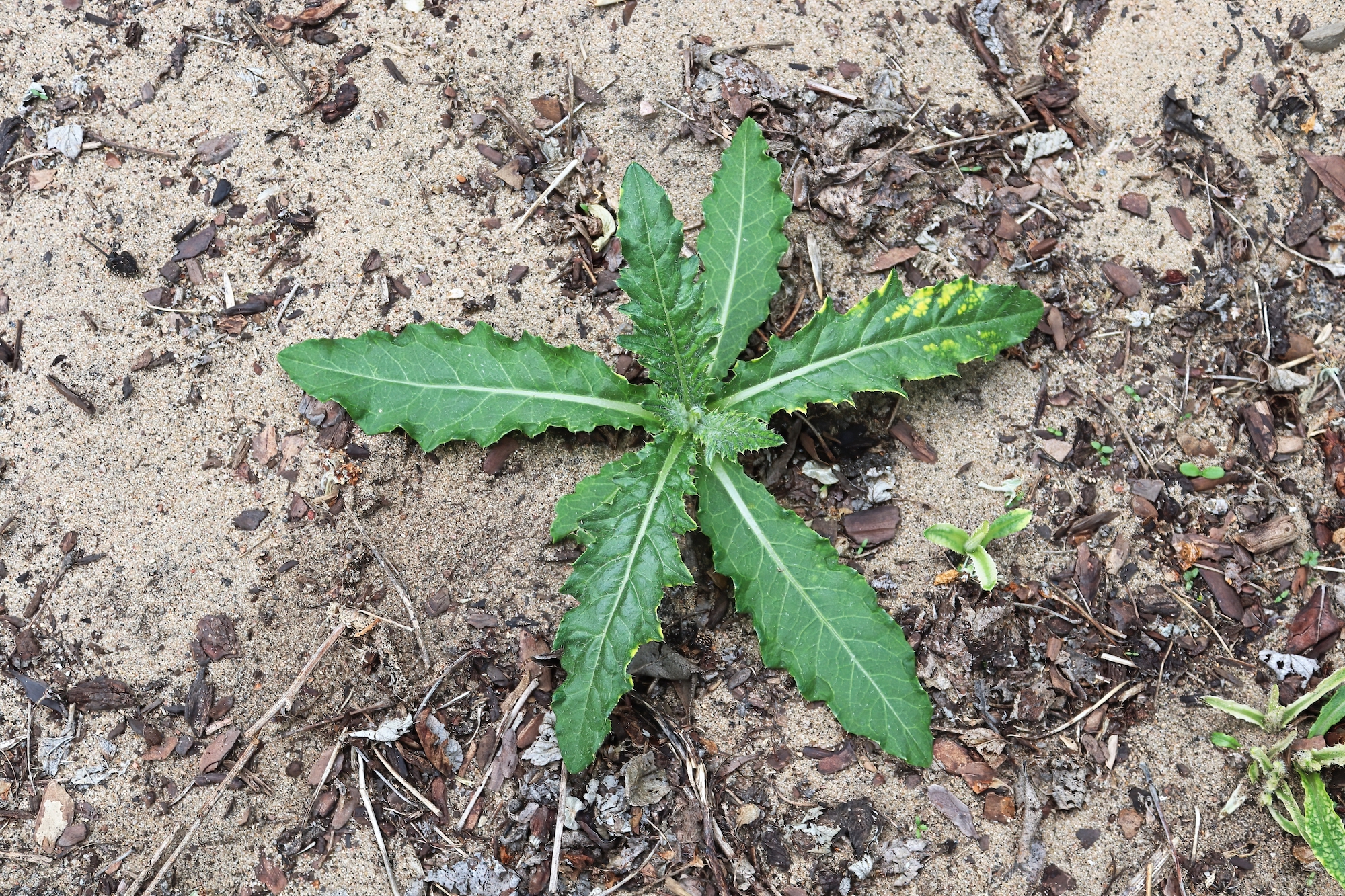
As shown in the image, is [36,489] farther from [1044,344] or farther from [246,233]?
[1044,344]

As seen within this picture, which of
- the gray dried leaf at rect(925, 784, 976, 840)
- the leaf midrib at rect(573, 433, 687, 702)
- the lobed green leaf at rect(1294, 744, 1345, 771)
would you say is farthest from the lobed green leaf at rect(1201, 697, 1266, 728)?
the leaf midrib at rect(573, 433, 687, 702)

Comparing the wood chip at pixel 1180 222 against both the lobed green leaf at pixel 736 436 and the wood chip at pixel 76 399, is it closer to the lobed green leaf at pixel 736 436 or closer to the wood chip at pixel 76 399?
the lobed green leaf at pixel 736 436

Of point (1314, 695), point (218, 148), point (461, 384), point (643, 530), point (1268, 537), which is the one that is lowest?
point (1314, 695)

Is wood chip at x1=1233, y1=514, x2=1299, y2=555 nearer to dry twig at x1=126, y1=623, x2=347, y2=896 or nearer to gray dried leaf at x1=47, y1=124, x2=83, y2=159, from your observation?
dry twig at x1=126, y1=623, x2=347, y2=896

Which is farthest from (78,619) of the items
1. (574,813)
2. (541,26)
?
(541,26)

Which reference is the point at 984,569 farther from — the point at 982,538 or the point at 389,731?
the point at 389,731

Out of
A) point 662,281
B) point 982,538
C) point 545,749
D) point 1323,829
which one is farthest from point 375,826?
point 1323,829
